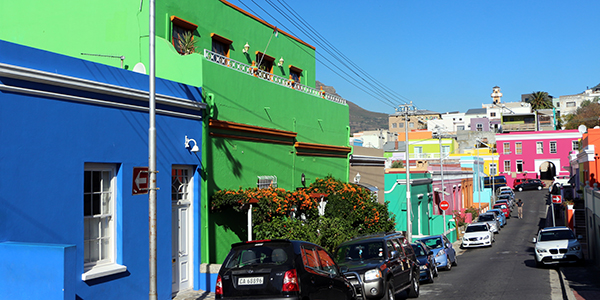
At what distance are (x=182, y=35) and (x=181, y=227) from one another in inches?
272

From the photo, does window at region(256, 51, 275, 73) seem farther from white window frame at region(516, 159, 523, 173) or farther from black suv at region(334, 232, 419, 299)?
white window frame at region(516, 159, 523, 173)

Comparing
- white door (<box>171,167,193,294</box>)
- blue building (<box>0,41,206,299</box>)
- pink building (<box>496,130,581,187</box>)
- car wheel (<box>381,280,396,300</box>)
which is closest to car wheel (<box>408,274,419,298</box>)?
car wheel (<box>381,280,396,300</box>)

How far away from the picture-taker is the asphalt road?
1563 cm

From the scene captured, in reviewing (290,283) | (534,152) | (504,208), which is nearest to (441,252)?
(290,283)

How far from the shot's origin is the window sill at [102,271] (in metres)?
10.3

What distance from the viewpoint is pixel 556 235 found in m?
24.1

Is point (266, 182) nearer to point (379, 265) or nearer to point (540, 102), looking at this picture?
point (379, 265)

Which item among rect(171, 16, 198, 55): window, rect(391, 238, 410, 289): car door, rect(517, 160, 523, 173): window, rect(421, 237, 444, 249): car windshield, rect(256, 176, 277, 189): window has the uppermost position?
rect(171, 16, 198, 55): window

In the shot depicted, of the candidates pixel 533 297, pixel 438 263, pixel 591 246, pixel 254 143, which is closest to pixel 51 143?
pixel 254 143

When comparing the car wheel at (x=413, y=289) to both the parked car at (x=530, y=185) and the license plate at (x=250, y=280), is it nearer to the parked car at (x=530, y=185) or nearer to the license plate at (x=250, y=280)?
the license plate at (x=250, y=280)

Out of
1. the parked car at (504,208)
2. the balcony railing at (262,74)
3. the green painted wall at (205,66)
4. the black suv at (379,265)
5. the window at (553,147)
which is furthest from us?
the window at (553,147)

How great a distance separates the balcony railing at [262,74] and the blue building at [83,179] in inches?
93.1

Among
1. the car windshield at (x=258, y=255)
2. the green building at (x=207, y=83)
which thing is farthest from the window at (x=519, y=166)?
the car windshield at (x=258, y=255)

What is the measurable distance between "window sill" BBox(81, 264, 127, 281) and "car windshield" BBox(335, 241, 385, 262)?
18.9 ft
